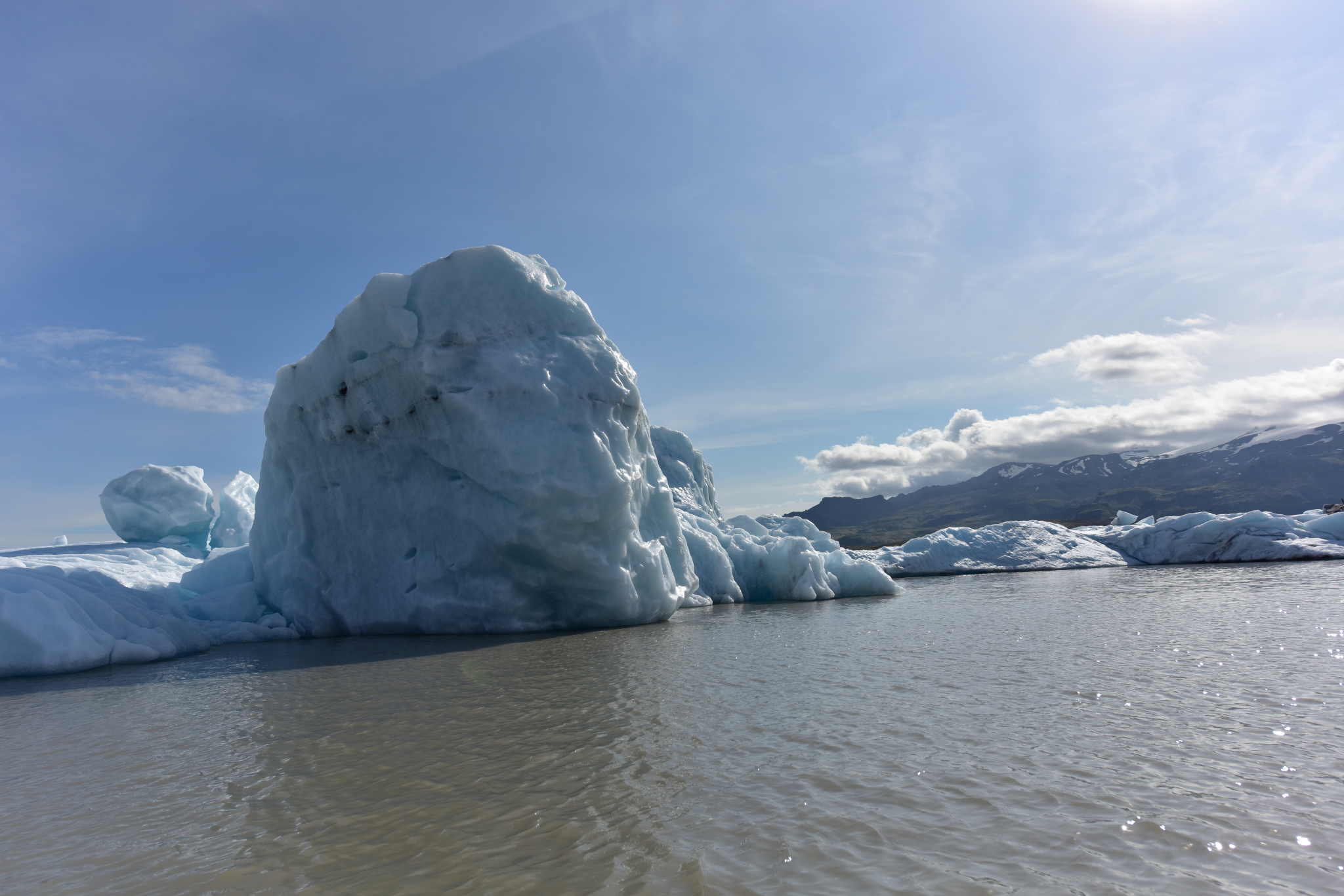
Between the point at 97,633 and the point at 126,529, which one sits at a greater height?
the point at 126,529

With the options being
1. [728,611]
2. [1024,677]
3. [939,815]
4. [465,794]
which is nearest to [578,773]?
[465,794]

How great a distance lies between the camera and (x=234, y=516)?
81.9 feet


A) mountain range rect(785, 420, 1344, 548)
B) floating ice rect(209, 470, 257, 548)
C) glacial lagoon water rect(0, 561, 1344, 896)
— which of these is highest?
mountain range rect(785, 420, 1344, 548)

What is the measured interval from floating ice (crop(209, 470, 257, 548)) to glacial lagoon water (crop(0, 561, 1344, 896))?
17138 millimetres

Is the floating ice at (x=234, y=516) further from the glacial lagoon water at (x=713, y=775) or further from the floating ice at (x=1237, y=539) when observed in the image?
the floating ice at (x=1237, y=539)

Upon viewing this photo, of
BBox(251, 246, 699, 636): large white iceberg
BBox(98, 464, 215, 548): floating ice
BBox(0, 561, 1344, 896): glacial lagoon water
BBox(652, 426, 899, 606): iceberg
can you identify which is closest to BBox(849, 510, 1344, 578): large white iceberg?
BBox(652, 426, 899, 606): iceberg

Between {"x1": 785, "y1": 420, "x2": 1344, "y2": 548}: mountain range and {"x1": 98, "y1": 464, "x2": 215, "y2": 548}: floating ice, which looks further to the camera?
{"x1": 785, "y1": 420, "x2": 1344, "y2": 548}: mountain range

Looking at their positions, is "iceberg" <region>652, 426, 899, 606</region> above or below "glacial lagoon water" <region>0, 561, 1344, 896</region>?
above

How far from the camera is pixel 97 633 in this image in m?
11.5

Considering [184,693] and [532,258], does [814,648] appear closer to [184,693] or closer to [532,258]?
[184,693]

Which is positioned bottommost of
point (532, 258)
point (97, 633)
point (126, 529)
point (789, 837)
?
point (789, 837)

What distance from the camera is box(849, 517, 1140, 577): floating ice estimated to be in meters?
31.6

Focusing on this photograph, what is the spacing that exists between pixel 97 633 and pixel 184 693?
15.3 ft

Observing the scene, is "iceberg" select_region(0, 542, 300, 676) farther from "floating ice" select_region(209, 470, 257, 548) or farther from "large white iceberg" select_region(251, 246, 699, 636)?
"floating ice" select_region(209, 470, 257, 548)
